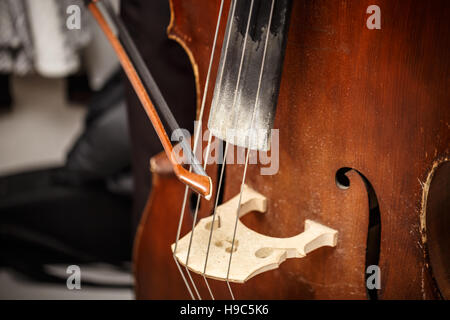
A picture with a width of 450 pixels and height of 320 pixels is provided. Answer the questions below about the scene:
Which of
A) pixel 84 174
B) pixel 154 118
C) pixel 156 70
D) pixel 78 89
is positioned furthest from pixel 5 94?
pixel 154 118

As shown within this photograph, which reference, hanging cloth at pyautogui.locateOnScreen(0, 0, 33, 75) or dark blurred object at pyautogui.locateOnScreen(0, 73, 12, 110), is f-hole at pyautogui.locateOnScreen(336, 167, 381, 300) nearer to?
hanging cloth at pyautogui.locateOnScreen(0, 0, 33, 75)

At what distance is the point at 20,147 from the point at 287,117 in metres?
1.64

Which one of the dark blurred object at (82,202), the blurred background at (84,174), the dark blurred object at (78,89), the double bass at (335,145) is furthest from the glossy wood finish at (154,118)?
the dark blurred object at (78,89)

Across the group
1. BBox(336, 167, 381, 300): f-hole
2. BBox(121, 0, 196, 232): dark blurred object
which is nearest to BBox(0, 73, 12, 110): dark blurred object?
BBox(121, 0, 196, 232): dark blurred object

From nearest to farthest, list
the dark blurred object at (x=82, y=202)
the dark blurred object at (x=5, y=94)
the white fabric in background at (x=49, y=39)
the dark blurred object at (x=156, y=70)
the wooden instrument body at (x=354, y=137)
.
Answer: the wooden instrument body at (x=354, y=137), the dark blurred object at (x=156, y=70), the dark blurred object at (x=82, y=202), the white fabric in background at (x=49, y=39), the dark blurred object at (x=5, y=94)

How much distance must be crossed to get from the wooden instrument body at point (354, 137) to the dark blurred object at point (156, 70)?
0.57ft

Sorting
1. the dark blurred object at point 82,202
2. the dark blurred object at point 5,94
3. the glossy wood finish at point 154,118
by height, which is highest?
the glossy wood finish at point 154,118

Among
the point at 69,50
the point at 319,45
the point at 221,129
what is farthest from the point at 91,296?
the point at 319,45

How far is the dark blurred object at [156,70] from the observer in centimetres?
80

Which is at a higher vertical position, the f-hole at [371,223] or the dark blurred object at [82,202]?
the f-hole at [371,223]

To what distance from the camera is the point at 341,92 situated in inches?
20.5

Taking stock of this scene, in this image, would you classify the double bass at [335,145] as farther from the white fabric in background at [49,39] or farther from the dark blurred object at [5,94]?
the dark blurred object at [5,94]

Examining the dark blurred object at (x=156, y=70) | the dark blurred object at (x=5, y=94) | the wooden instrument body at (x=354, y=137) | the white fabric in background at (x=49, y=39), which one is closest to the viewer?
the wooden instrument body at (x=354, y=137)
